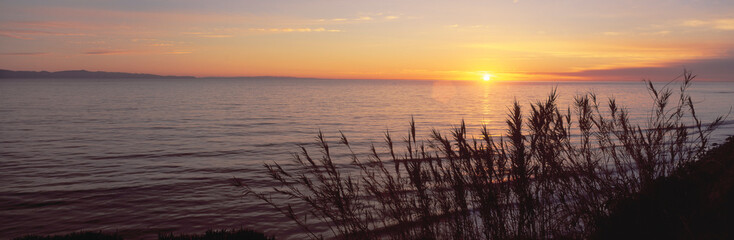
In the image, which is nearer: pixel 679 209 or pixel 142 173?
pixel 679 209

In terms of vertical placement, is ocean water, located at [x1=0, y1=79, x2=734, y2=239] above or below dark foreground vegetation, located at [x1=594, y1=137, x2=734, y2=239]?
below

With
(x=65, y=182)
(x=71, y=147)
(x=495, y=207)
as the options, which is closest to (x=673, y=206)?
(x=495, y=207)

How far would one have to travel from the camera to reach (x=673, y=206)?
4.29 m

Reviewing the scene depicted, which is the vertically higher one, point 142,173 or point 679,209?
point 679,209

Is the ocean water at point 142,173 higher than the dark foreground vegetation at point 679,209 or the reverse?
the reverse

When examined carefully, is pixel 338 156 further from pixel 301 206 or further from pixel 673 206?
pixel 673 206

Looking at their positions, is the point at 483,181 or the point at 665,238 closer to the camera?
the point at 665,238

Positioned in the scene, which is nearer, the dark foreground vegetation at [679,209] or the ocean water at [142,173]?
the dark foreground vegetation at [679,209]

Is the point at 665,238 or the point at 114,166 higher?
the point at 665,238

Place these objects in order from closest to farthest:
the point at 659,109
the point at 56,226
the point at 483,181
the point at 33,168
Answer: the point at 483,181
the point at 659,109
the point at 56,226
the point at 33,168

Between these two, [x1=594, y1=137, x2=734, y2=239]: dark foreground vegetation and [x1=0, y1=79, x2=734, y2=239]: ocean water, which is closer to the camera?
[x1=594, y1=137, x2=734, y2=239]: dark foreground vegetation

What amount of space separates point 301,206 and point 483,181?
25.5 feet

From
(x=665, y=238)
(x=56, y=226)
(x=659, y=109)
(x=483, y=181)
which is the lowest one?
(x=56, y=226)

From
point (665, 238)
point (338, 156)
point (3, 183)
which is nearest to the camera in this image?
point (665, 238)
